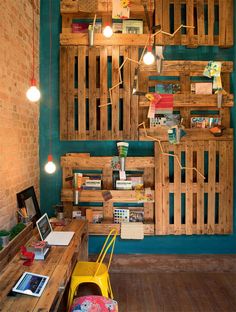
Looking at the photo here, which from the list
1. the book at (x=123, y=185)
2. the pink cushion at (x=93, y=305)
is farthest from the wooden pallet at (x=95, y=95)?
the pink cushion at (x=93, y=305)

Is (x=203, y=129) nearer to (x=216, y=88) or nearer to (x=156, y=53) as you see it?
(x=216, y=88)

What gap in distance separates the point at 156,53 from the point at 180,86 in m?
0.58

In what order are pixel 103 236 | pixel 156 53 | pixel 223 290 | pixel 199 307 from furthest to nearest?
pixel 103 236 < pixel 156 53 < pixel 223 290 < pixel 199 307

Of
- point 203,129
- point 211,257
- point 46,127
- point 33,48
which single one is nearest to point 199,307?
point 211,257

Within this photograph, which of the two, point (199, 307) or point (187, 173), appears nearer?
point (199, 307)

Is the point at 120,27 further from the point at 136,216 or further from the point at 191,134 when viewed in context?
the point at 136,216

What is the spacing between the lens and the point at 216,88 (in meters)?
4.54

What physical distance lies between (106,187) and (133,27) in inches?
88.4

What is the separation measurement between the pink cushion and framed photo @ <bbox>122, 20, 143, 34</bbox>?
11.2 feet

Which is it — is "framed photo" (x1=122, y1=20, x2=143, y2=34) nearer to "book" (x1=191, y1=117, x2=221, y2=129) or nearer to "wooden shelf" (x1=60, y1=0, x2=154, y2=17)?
"wooden shelf" (x1=60, y1=0, x2=154, y2=17)

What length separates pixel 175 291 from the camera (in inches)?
160

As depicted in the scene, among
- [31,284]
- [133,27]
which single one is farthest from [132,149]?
[31,284]

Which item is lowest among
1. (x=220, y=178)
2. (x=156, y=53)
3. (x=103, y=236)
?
(x=103, y=236)

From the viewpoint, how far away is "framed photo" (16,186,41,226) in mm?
3901
